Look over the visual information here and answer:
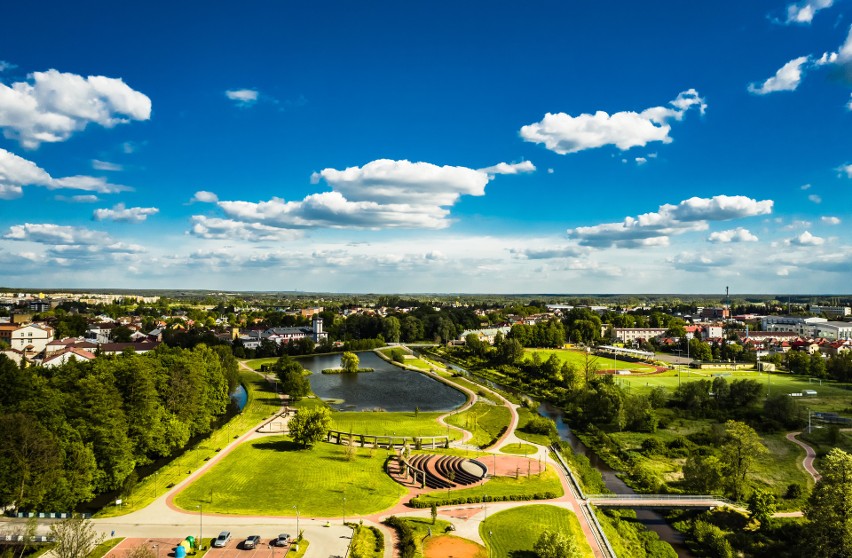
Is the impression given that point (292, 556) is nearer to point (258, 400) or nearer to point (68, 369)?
point (68, 369)

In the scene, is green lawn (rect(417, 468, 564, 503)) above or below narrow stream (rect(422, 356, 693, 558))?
above

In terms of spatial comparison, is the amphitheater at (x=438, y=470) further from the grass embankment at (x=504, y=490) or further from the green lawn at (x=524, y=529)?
the green lawn at (x=524, y=529)

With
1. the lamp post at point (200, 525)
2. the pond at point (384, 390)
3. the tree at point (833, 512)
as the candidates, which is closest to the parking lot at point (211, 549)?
the lamp post at point (200, 525)

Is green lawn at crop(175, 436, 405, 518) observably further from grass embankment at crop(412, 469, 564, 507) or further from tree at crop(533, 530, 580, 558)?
tree at crop(533, 530, 580, 558)

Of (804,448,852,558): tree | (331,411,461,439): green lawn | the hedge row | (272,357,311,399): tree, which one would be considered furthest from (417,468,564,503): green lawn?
(272,357,311,399): tree

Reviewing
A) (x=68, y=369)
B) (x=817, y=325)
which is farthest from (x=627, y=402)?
(x=817, y=325)

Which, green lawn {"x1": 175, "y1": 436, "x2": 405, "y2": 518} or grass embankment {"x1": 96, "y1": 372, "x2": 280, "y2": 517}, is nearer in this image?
green lawn {"x1": 175, "y1": 436, "x2": 405, "y2": 518}

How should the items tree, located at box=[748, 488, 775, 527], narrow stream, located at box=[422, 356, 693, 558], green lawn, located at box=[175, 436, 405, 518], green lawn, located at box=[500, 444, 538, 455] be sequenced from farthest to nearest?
green lawn, located at box=[500, 444, 538, 455], green lawn, located at box=[175, 436, 405, 518], tree, located at box=[748, 488, 775, 527], narrow stream, located at box=[422, 356, 693, 558]
